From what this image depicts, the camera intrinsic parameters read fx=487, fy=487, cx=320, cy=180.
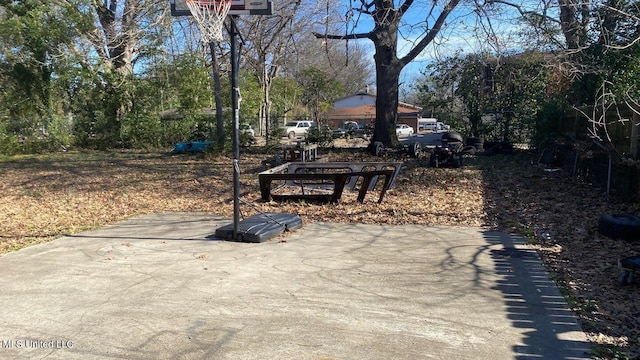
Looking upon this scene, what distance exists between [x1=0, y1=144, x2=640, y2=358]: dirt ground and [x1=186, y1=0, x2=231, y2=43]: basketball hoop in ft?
11.0

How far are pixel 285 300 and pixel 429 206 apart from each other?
5327 millimetres

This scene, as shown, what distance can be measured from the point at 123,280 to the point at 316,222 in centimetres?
357

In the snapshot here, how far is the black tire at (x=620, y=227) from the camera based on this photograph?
6.37 metres

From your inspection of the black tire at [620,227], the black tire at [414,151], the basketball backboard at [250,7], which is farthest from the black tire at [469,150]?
the basketball backboard at [250,7]

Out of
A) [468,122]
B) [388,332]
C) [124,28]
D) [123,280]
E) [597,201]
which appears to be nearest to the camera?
[388,332]

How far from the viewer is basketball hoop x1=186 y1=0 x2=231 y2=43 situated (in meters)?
6.54

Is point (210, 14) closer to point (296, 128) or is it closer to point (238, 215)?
point (238, 215)

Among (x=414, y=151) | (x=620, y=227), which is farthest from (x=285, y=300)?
(x=414, y=151)

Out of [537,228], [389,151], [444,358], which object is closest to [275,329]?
[444,358]

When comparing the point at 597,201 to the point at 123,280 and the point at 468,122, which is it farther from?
the point at 468,122

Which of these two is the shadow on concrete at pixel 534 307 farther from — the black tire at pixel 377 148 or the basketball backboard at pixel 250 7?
the black tire at pixel 377 148

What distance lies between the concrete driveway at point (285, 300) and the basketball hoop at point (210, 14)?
2925 millimetres

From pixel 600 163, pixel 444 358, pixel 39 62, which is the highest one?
pixel 39 62

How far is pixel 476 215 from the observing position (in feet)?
28.1
